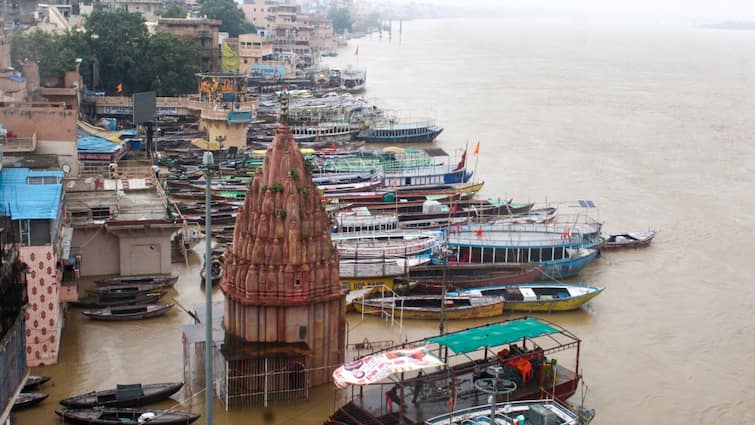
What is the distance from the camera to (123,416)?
18.7 meters

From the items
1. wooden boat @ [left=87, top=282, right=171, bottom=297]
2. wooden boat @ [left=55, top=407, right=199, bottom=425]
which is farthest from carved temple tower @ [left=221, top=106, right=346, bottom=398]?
wooden boat @ [left=87, top=282, right=171, bottom=297]

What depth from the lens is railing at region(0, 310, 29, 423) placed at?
43.5 ft

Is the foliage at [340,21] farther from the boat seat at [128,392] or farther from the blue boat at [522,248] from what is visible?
the boat seat at [128,392]

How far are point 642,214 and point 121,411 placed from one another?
27.6 meters

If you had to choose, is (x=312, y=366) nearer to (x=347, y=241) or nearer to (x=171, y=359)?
(x=171, y=359)

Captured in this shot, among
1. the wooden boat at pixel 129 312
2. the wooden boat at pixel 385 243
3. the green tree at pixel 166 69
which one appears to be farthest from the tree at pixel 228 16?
the wooden boat at pixel 129 312

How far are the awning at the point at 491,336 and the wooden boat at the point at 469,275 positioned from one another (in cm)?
808

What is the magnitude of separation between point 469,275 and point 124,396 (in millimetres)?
12984

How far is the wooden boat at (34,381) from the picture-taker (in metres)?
20.2

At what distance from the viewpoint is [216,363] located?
20.4 m

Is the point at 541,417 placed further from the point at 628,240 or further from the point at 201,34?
the point at 201,34

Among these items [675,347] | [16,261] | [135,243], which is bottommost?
[675,347]

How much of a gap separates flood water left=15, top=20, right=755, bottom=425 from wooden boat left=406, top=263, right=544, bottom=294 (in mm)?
2157

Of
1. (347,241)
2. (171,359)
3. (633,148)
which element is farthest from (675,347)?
(633,148)
